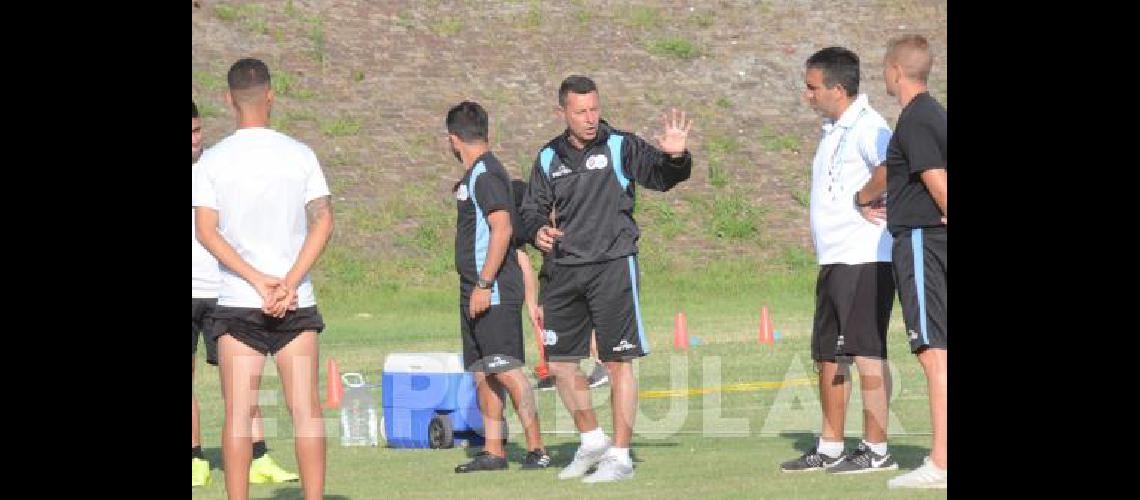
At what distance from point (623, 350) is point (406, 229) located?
23.3m

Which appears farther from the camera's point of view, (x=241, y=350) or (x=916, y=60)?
(x=916, y=60)

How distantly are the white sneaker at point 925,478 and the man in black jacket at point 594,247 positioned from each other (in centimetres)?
161

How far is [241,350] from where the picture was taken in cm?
873

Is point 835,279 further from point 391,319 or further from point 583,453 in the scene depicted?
point 391,319

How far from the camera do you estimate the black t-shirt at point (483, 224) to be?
1118cm

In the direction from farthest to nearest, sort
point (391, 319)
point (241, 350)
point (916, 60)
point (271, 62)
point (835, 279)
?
point (271, 62)
point (391, 319)
point (835, 279)
point (916, 60)
point (241, 350)

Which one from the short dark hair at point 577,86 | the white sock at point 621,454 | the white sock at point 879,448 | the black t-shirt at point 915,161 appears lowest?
the white sock at point 621,454

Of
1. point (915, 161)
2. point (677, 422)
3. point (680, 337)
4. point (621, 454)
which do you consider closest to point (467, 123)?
point (621, 454)

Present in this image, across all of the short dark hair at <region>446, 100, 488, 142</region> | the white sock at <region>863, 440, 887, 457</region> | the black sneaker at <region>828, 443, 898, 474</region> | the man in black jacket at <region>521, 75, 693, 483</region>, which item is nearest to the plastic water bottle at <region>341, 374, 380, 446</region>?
the man in black jacket at <region>521, 75, 693, 483</region>

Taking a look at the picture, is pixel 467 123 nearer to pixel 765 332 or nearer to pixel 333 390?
pixel 333 390

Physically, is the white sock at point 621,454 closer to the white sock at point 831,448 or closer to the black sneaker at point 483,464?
the black sneaker at point 483,464

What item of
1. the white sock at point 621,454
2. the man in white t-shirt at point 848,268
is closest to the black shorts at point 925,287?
the man in white t-shirt at point 848,268

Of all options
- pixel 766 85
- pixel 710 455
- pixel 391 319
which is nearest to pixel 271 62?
pixel 766 85

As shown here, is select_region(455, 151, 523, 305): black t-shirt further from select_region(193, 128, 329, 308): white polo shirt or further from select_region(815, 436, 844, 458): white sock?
Answer: select_region(193, 128, 329, 308): white polo shirt
